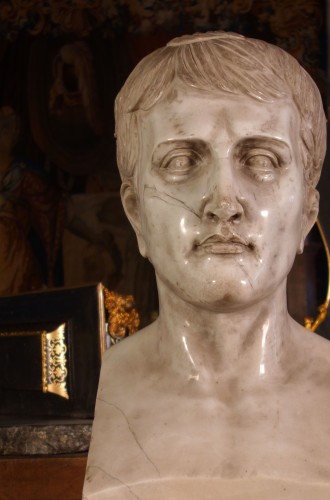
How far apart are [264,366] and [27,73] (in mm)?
5679

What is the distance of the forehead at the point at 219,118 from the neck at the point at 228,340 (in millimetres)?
420

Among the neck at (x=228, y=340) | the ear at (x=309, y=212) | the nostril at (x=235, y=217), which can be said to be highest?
the nostril at (x=235, y=217)

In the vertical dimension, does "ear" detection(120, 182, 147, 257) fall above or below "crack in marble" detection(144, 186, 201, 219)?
below

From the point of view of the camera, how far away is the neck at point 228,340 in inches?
100

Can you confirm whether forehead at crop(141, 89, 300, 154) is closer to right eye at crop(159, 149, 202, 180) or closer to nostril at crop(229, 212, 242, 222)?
right eye at crop(159, 149, 202, 180)

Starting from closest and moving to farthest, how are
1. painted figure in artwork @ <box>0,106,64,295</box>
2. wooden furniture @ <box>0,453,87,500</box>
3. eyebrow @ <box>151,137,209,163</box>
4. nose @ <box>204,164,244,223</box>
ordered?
nose @ <box>204,164,244,223</box>, eyebrow @ <box>151,137,209,163</box>, wooden furniture @ <box>0,453,87,500</box>, painted figure in artwork @ <box>0,106,64,295</box>

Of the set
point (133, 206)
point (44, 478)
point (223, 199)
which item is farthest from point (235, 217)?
point (44, 478)

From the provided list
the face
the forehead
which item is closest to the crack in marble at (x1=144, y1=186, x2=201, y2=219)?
the face

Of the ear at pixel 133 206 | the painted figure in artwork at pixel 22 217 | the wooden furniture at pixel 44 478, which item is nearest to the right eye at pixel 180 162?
the ear at pixel 133 206

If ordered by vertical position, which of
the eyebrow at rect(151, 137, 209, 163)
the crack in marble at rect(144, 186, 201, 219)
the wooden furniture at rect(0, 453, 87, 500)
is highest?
the eyebrow at rect(151, 137, 209, 163)

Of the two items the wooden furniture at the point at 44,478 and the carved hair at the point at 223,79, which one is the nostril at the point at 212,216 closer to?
the carved hair at the point at 223,79

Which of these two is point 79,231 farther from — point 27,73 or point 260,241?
point 260,241

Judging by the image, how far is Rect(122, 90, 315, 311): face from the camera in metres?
2.41

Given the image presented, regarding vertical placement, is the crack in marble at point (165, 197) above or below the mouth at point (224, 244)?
above
